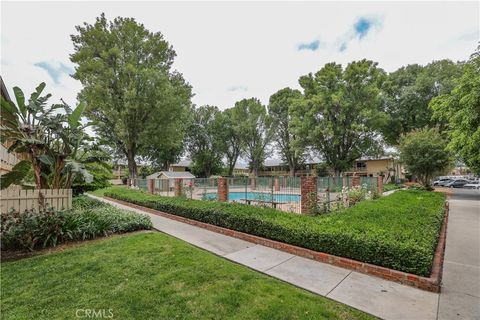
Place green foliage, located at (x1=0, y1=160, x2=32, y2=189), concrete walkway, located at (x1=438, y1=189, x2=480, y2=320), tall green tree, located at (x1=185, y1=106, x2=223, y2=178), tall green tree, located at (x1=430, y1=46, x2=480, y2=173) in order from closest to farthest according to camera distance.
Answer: concrete walkway, located at (x1=438, y1=189, x2=480, y2=320) < green foliage, located at (x1=0, y1=160, x2=32, y2=189) < tall green tree, located at (x1=430, y1=46, x2=480, y2=173) < tall green tree, located at (x1=185, y1=106, x2=223, y2=178)

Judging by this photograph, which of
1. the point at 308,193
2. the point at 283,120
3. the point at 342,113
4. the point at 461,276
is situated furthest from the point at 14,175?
the point at 283,120

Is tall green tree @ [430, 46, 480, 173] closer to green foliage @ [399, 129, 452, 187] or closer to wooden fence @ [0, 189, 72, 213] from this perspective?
green foliage @ [399, 129, 452, 187]

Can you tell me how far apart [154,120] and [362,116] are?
22699 millimetres

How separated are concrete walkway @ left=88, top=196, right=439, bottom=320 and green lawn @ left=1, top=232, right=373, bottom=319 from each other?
0.30 m

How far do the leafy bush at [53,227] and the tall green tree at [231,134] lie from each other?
1198 inches

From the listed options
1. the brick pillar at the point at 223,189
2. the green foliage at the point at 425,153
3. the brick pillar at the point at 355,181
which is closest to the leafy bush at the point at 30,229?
the brick pillar at the point at 223,189

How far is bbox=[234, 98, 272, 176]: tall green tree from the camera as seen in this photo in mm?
36128

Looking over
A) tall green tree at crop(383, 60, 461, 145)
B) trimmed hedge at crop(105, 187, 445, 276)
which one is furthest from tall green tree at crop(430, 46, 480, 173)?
tall green tree at crop(383, 60, 461, 145)

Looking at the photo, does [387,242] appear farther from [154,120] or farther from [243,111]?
[243,111]

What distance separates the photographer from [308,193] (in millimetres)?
7707

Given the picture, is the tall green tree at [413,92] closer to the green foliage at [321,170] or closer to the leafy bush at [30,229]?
the green foliage at [321,170]

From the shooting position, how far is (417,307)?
321cm

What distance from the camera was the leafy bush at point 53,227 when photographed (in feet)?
17.0

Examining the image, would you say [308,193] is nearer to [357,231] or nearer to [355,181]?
[357,231]
